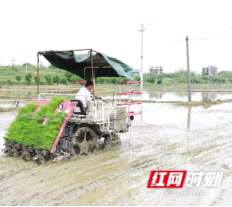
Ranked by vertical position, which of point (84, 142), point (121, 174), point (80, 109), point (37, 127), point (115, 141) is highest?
point (80, 109)

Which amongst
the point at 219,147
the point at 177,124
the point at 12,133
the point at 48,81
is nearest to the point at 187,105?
the point at 177,124

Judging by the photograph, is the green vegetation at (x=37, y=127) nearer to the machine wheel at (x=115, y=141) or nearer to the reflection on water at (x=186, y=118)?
the machine wheel at (x=115, y=141)

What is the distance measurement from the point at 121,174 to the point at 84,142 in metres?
1.70

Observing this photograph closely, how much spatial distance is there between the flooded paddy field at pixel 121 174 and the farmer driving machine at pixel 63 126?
0.30 metres

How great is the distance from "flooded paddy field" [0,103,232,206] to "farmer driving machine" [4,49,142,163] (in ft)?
0.98

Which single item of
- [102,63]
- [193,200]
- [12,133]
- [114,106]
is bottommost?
[193,200]


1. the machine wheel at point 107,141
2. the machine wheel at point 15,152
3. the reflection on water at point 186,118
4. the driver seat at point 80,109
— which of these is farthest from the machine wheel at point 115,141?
the reflection on water at point 186,118

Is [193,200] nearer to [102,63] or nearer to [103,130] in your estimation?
[103,130]

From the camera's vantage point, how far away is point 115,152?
7.38 m

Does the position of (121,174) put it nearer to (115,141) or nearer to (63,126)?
(63,126)

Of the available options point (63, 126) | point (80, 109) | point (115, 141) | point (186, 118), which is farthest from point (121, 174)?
point (186, 118)

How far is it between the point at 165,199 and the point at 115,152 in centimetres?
308

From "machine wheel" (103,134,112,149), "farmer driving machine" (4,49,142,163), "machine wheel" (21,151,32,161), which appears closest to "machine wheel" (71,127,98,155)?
"farmer driving machine" (4,49,142,163)

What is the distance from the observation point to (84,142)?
270 inches
